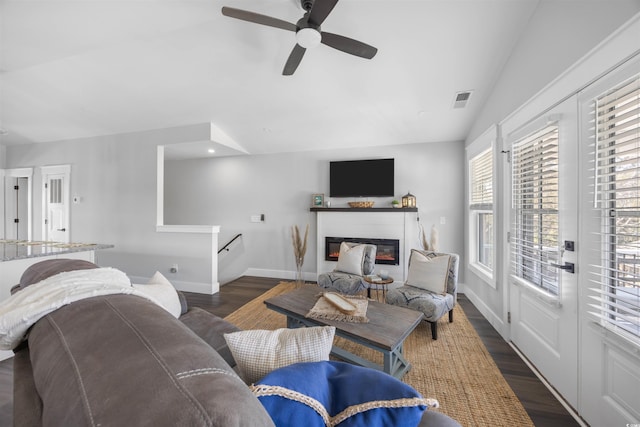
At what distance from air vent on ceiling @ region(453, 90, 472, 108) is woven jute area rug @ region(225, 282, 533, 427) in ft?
8.31

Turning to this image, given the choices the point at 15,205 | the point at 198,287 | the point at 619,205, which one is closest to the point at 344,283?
the point at 198,287

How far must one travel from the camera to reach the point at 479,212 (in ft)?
11.9

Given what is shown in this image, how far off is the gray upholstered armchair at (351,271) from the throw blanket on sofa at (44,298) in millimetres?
2539

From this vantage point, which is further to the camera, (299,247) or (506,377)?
(299,247)

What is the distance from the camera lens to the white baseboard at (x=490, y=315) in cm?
258

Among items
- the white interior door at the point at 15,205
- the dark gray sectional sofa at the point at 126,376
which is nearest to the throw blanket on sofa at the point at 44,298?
the dark gray sectional sofa at the point at 126,376

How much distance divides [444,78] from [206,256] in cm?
384

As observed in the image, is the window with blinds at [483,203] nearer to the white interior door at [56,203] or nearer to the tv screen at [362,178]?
the tv screen at [362,178]

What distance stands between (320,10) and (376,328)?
2142 millimetres

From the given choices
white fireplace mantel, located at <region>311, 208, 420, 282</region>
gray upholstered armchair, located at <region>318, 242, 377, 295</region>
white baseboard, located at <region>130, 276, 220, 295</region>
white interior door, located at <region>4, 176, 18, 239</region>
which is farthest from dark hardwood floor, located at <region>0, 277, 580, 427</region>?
white interior door, located at <region>4, 176, 18, 239</region>

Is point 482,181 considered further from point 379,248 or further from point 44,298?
point 44,298

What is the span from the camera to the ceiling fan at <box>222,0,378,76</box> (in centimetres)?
169

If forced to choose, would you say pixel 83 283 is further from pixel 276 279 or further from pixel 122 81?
pixel 276 279

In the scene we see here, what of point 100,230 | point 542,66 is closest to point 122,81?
point 100,230
